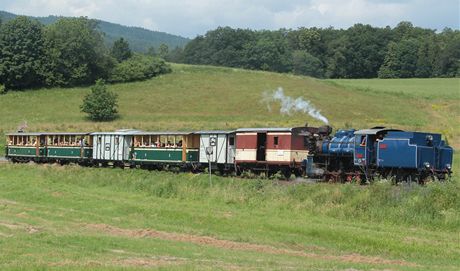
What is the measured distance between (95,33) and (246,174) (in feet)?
259

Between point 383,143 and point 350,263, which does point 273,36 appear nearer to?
point 383,143

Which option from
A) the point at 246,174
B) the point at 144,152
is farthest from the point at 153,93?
the point at 246,174

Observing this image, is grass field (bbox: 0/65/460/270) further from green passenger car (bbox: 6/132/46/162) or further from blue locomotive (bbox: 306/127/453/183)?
green passenger car (bbox: 6/132/46/162)

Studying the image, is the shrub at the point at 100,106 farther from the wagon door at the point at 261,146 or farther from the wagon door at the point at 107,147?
the wagon door at the point at 261,146

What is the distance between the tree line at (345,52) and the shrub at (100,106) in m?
77.8

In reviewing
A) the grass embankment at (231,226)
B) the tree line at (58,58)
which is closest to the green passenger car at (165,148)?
the grass embankment at (231,226)

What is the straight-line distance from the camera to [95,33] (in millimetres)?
110438

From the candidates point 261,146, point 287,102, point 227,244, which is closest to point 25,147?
point 261,146

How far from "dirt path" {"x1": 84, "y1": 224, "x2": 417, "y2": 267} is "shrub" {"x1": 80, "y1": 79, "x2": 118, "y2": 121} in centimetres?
6247

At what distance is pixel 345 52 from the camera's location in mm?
156875

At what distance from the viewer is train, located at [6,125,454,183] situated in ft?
97.5

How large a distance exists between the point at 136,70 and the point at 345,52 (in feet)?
220

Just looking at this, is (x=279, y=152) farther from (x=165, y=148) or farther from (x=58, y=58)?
(x=58, y=58)

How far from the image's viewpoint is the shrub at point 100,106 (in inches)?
3260
